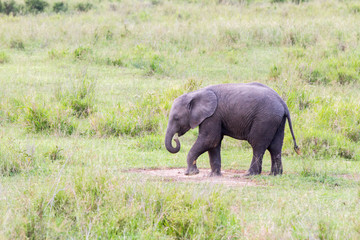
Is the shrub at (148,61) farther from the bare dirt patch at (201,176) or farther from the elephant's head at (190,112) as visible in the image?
the elephant's head at (190,112)

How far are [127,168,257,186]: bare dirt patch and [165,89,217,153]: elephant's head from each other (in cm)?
40

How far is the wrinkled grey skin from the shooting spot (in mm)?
7641

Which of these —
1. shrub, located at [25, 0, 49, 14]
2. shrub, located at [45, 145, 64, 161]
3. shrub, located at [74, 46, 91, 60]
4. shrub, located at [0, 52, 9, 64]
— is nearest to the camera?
shrub, located at [45, 145, 64, 161]

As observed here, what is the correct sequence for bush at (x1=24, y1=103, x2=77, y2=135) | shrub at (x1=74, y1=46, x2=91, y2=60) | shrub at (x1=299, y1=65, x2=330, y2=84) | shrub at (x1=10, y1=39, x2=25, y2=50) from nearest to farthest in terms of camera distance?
bush at (x1=24, y1=103, x2=77, y2=135)
shrub at (x1=299, y1=65, x2=330, y2=84)
shrub at (x1=74, y1=46, x2=91, y2=60)
shrub at (x1=10, y1=39, x2=25, y2=50)

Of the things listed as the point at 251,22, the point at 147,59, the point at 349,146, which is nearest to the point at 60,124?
the point at 349,146

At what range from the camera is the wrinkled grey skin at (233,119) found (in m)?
7.64

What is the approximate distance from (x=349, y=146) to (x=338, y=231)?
5117 mm

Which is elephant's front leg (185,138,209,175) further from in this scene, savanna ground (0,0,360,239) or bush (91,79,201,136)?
bush (91,79,201,136)

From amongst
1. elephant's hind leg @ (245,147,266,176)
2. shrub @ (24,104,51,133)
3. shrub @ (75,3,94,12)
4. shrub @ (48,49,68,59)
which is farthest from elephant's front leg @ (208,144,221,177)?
shrub @ (75,3,94,12)

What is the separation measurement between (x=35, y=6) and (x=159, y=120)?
1726 cm

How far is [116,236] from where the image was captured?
16.1 feet

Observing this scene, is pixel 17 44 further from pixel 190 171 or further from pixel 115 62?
pixel 190 171

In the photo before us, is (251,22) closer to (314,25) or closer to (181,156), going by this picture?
(314,25)

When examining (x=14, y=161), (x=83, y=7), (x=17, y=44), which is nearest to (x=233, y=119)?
(x=14, y=161)
